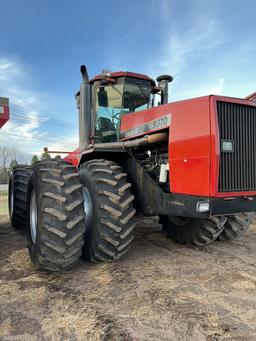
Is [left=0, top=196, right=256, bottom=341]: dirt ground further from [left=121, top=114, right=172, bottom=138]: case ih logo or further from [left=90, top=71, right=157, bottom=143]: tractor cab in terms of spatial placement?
[left=90, top=71, right=157, bottom=143]: tractor cab

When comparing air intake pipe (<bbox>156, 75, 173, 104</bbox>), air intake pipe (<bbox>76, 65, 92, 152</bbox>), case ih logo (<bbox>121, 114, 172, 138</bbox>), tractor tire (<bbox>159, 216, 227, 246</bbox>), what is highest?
air intake pipe (<bbox>156, 75, 173, 104</bbox>)

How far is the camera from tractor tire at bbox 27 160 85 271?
4.04m

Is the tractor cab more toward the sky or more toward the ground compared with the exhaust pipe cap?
more toward the ground

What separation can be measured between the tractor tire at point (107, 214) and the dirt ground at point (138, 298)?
0.24 metres

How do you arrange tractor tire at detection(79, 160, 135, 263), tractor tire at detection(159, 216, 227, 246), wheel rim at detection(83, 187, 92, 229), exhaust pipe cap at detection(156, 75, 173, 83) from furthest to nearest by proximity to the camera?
exhaust pipe cap at detection(156, 75, 173, 83) < tractor tire at detection(159, 216, 227, 246) < wheel rim at detection(83, 187, 92, 229) < tractor tire at detection(79, 160, 135, 263)

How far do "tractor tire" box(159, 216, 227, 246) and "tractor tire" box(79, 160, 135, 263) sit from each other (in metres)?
1.34

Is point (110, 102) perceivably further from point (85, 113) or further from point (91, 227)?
point (91, 227)

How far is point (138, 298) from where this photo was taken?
11.5 feet

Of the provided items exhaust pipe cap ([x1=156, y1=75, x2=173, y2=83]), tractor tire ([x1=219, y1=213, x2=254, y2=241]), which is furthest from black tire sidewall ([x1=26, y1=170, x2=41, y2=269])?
tractor tire ([x1=219, y1=213, x2=254, y2=241])

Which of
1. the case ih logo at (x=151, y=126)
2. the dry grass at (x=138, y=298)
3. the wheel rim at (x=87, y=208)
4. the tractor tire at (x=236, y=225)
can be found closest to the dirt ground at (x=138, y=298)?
the dry grass at (x=138, y=298)

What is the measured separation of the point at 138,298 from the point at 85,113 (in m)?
3.10

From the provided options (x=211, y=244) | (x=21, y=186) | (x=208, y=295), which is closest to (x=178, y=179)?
(x=208, y=295)

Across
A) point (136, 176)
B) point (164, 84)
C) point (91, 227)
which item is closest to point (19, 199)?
point (91, 227)

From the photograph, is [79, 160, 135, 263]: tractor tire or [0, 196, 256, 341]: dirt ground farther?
[79, 160, 135, 263]: tractor tire
